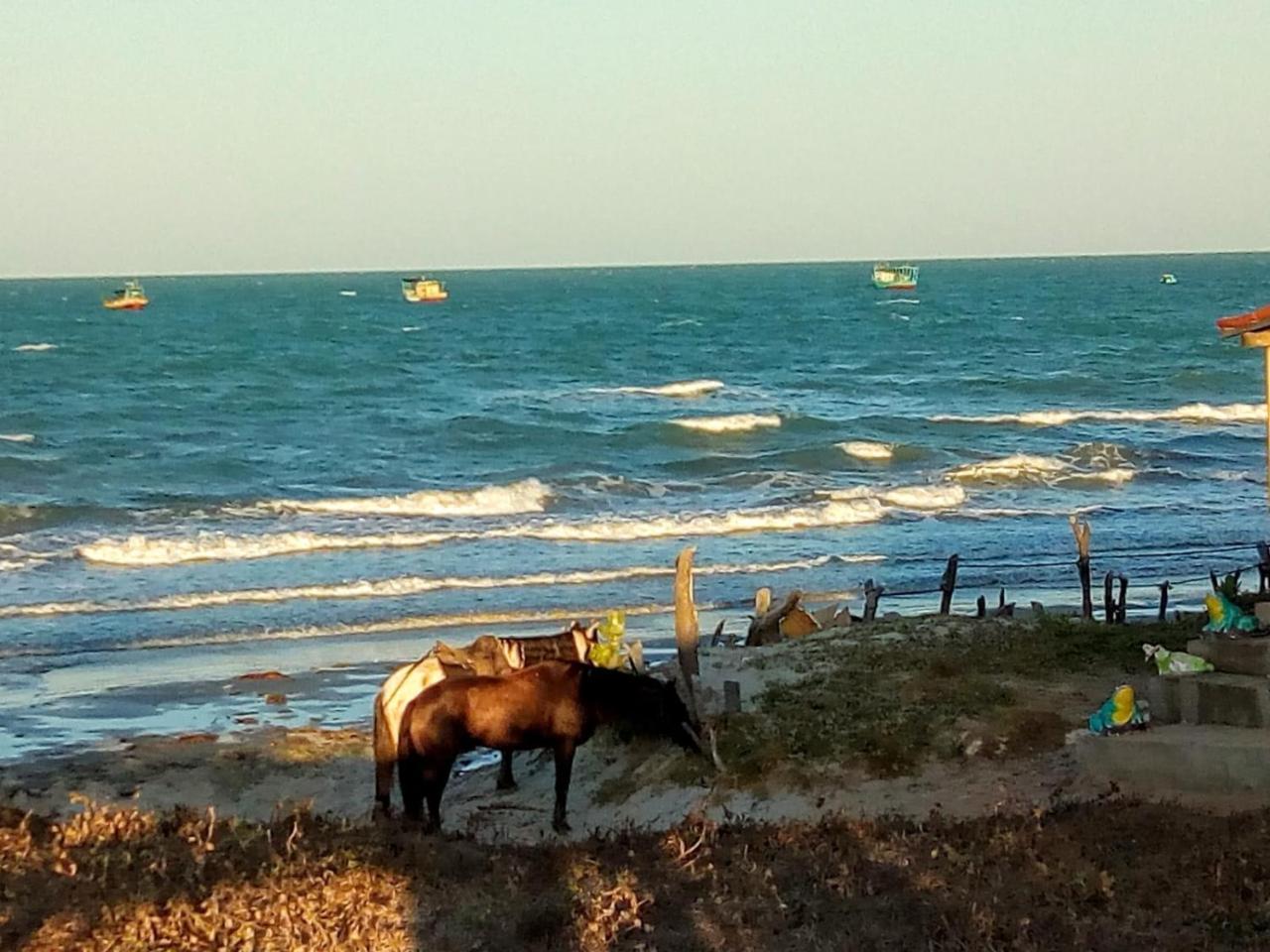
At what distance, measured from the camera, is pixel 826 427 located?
4869cm

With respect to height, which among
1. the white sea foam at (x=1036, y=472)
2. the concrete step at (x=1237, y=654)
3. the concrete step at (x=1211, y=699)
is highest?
the concrete step at (x=1237, y=654)

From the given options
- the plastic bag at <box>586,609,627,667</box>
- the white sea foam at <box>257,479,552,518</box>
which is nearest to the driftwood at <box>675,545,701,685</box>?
the plastic bag at <box>586,609,627,667</box>

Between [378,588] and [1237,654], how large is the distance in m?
16.0

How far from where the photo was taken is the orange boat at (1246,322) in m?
12.5

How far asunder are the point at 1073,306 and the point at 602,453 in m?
75.9

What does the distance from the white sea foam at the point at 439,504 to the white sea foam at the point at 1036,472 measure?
9.39 m

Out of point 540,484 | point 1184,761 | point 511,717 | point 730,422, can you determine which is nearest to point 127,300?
point 730,422

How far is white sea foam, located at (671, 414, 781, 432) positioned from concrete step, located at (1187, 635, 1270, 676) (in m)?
35.9

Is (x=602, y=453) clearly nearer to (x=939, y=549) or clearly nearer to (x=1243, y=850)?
(x=939, y=549)

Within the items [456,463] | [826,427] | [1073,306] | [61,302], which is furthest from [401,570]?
[61,302]

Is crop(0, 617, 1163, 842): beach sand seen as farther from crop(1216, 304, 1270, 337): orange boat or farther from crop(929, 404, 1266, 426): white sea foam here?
crop(929, 404, 1266, 426): white sea foam

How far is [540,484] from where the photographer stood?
37.0 metres

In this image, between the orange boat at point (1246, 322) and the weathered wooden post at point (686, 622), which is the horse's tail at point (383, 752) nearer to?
the weathered wooden post at point (686, 622)

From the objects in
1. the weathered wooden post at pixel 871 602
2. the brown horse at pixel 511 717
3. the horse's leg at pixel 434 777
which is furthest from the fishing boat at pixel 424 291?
the horse's leg at pixel 434 777
